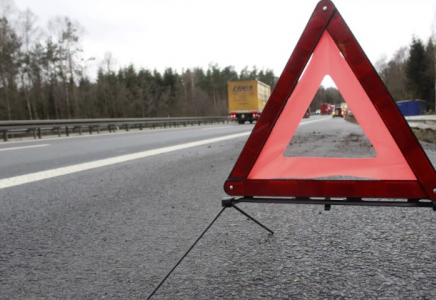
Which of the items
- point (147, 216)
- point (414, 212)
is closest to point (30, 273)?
point (147, 216)

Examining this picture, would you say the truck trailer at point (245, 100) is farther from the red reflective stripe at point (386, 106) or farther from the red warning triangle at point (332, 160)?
the red reflective stripe at point (386, 106)

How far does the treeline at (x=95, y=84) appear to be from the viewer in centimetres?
4050

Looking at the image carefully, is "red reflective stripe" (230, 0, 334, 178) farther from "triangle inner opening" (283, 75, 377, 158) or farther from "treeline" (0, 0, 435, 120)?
"treeline" (0, 0, 435, 120)

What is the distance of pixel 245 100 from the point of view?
109ft

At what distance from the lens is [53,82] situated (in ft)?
169

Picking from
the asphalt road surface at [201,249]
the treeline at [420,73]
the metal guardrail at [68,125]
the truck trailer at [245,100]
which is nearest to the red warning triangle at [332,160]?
the asphalt road surface at [201,249]

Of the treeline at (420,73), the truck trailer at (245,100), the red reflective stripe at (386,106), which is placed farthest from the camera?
the treeline at (420,73)

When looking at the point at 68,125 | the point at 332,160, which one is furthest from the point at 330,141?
the point at 68,125

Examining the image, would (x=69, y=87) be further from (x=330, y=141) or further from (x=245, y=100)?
(x=330, y=141)

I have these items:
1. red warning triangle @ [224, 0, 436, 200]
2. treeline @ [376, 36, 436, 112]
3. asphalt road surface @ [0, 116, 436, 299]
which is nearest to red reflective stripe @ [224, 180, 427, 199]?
red warning triangle @ [224, 0, 436, 200]

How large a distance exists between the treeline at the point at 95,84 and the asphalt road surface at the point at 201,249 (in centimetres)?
4162

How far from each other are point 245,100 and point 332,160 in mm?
31750

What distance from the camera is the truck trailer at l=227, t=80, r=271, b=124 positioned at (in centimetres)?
3309

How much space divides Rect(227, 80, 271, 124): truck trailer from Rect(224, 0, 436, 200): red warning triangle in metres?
31.2
